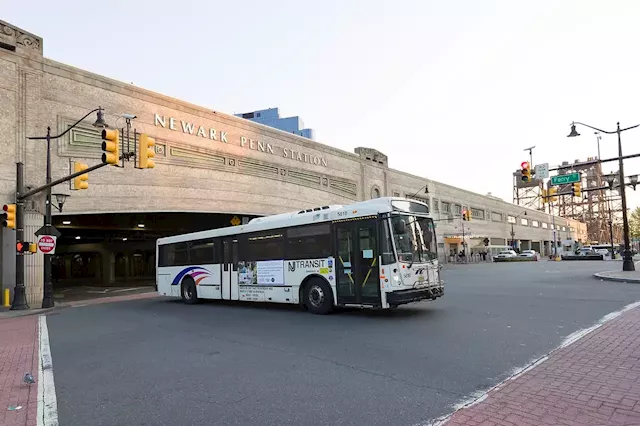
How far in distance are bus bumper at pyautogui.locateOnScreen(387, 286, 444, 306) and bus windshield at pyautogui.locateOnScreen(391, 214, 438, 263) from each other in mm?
775

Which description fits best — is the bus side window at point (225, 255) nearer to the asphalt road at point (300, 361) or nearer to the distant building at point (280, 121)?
the asphalt road at point (300, 361)

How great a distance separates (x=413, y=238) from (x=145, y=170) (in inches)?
711

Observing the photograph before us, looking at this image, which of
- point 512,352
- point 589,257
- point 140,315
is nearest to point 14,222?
point 140,315

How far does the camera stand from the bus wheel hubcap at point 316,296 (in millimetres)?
13250

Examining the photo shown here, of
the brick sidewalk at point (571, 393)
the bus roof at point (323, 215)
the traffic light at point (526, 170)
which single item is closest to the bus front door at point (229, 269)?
the bus roof at point (323, 215)

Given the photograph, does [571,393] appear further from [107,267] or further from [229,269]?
[107,267]

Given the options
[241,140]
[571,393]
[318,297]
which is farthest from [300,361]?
[241,140]

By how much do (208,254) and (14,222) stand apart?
7.58m

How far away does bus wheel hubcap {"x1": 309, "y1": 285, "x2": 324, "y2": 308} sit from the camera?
13250 millimetres

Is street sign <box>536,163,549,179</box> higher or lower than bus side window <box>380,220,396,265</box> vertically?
higher

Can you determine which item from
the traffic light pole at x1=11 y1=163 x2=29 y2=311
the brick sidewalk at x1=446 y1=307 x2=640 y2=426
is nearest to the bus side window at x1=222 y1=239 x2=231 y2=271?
the traffic light pole at x1=11 y1=163 x2=29 y2=311

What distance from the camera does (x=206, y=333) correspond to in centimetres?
1085

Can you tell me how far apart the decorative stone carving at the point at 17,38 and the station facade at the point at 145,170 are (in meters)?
0.04

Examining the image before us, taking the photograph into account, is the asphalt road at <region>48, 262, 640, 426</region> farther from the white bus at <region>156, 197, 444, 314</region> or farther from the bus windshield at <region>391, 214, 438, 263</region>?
the bus windshield at <region>391, 214, 438, 263</region>
